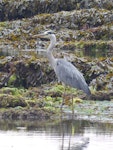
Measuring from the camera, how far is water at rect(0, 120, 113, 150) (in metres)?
11.0

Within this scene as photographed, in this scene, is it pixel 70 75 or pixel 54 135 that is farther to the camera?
pixel 70 75

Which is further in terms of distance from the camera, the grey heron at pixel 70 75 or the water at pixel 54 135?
the grey heron at pixel 70 75

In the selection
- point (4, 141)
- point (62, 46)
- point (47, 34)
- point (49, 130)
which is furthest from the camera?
point (62, 46)

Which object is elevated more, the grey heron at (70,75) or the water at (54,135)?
the grey heron at (70,75)

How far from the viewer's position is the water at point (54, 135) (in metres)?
11.0

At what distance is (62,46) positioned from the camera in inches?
1210

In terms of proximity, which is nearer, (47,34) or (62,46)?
(47,34)

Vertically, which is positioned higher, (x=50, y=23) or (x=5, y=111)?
(x=50, y=23)

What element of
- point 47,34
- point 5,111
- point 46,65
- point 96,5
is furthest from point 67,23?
point 5,111

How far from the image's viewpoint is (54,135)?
12.1 meters

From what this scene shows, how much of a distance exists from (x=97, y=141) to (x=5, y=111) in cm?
317

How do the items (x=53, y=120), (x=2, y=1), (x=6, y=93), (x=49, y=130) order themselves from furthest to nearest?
(x=2, y=1) → (x=6, y=93) → (x=53, y=120) → (x=49, y=130)

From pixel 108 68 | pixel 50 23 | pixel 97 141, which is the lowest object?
pixel 97 141

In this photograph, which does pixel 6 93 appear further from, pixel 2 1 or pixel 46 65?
pixel 2 1
